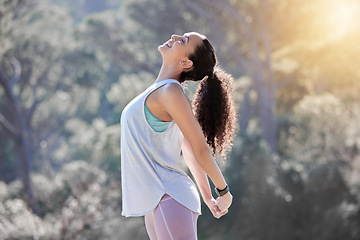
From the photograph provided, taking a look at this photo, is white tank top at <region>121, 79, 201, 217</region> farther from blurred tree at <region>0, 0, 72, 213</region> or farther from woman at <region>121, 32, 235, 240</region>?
Answer: blurred tree at <region>0, 0, 72, 213</region>

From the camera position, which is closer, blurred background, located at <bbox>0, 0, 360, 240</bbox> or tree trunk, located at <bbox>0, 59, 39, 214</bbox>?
blurred background, located at <bbox>0, 0, 360, 240</bbox>

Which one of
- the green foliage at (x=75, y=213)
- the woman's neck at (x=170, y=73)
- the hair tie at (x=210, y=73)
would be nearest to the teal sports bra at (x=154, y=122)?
the woman's neck at (x=170, y=73)

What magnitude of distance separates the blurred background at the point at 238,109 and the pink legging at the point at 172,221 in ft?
15.1

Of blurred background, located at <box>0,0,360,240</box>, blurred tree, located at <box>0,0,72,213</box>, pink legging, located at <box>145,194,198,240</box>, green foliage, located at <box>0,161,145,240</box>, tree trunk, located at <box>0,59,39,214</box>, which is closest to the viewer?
pink legging, located at <box>145,194,198,240</box>

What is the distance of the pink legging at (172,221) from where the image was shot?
158 centimetres

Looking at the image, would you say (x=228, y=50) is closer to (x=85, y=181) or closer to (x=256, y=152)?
(x=256, y=152)

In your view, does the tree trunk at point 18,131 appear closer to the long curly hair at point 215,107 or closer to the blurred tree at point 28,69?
the blurred tree at point 28,69

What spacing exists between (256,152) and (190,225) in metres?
8.51

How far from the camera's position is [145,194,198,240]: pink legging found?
1.58m

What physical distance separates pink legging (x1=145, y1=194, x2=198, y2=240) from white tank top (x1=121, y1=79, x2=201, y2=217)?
2 cm

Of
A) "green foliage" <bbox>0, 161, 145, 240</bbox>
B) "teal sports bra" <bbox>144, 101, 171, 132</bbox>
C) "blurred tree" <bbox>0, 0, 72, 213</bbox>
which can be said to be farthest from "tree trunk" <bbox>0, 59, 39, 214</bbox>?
"teal sports bra" <bbox>144, 101, 171, 132</bbox>

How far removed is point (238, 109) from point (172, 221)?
11.6 m

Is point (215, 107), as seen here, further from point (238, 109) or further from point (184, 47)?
point (238, 109)

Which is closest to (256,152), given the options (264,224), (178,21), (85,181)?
(264,224)
